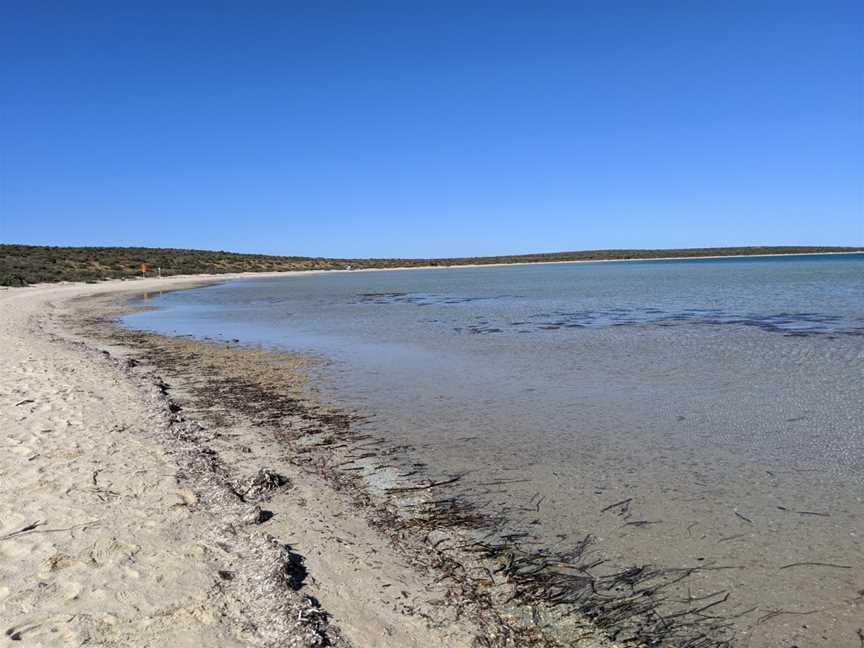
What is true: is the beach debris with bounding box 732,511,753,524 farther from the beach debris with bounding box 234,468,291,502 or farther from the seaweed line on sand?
the beach debris with bounding box 234,468,291,502

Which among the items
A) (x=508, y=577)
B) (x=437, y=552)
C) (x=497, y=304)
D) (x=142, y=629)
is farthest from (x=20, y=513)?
(x=497, y=304)

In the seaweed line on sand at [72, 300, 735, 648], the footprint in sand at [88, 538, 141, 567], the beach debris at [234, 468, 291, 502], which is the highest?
the footprint in sand at [88, 538, 141, 567]

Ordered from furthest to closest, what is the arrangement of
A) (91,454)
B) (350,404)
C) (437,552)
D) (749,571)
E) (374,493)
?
(350,404) → (91,454) → (374,493) → (437,552) → (749,571)

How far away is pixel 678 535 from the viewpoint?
405 centimetres

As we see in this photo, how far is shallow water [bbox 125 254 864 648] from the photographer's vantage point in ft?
12.1

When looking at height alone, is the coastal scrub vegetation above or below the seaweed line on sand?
above

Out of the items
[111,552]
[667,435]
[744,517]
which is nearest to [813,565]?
[744,517]

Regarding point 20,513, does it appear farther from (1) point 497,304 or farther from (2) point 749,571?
(1) point 497,304

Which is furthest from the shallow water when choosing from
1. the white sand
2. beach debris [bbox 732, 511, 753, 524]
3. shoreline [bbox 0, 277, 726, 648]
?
the white sand

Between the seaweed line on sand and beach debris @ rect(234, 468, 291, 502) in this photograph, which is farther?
beach debris @ rect(234, 468, 291, 502)

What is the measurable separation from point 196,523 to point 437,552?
163 centimetres

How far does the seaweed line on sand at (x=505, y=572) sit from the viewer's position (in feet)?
10.1

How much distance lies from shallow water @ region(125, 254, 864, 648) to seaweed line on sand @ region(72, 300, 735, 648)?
166 mm

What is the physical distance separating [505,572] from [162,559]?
201cm
